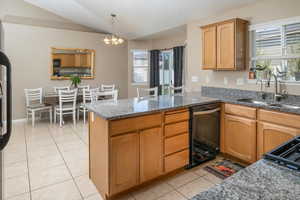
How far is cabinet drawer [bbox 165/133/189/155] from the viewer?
2421 mm

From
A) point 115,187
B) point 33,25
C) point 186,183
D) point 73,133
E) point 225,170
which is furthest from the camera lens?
point 33,25

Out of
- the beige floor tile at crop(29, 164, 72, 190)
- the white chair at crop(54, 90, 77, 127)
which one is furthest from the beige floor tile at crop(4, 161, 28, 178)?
the white chair at crop(54, 90, 77, 127)

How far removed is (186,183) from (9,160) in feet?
8.64

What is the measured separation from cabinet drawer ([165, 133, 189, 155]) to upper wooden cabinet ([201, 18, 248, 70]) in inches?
56.7

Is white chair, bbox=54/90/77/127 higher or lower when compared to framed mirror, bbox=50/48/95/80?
lower

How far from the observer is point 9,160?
3.06 meters

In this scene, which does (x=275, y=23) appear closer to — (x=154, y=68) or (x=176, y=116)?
(x=176, y=116)

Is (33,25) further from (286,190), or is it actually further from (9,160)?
(286,190)

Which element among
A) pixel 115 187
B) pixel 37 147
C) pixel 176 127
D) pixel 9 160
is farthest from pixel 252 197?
pixel 37 147

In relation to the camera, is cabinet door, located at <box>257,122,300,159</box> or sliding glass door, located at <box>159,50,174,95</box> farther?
sliding glass door, located at <box>159,50,174,95</box>

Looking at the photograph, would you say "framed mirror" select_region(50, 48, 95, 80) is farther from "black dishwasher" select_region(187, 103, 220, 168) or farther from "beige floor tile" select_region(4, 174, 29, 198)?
"black dishwasher" select_region(187, 103, 220, 168)

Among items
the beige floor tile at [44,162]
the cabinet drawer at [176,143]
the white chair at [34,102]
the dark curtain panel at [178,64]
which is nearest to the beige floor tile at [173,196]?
the cabinet drawer at [176,143]

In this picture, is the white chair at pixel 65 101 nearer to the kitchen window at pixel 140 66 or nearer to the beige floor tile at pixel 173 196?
the kitchen window at pixel 140 66

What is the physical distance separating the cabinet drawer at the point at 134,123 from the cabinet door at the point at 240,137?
1.21 metres
